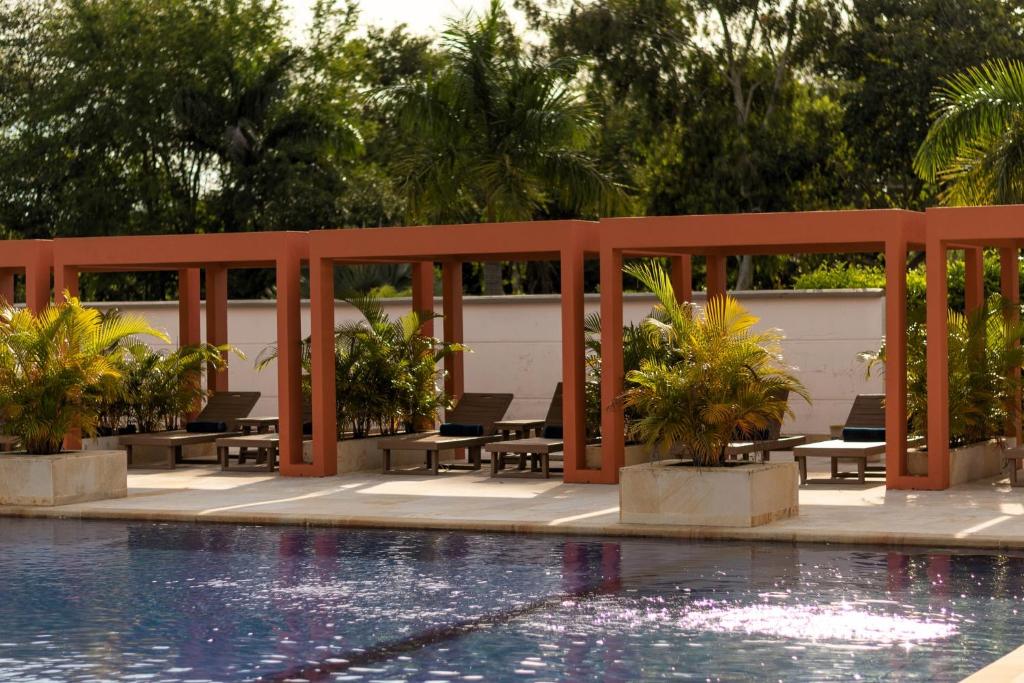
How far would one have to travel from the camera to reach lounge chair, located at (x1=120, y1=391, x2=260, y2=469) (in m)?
20.4

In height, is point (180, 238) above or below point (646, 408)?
above

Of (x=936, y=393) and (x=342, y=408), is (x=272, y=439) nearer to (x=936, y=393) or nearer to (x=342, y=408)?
(x=342, y=408)

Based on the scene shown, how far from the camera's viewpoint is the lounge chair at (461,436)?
1881cm

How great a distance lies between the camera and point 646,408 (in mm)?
14203

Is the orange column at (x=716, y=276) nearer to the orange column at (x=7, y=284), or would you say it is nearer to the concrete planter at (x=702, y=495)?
the concrete planter at (x=702, y=495)

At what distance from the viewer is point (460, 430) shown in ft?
64.2

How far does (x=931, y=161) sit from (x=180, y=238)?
354 inches

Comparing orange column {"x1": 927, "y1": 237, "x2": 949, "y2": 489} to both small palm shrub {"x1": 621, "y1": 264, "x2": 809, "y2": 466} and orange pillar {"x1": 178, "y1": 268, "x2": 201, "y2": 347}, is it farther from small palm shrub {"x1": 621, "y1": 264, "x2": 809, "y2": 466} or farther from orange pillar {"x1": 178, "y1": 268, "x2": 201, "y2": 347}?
orange pillar {"x1": 178, "y1": 268, "x2": 201, "y2": 347}

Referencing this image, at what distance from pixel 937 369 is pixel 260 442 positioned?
25.3 feet

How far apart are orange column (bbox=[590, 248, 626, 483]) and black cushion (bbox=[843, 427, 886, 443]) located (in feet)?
A: 8.77

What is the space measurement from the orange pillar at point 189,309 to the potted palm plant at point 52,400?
5836 millimetres

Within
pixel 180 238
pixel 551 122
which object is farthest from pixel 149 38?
pixel 180 238

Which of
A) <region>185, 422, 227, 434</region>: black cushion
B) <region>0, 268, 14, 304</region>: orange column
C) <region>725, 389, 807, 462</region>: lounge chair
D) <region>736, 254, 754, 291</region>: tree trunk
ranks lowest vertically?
<region>725, 389, 807, 462</region>: lounge chair

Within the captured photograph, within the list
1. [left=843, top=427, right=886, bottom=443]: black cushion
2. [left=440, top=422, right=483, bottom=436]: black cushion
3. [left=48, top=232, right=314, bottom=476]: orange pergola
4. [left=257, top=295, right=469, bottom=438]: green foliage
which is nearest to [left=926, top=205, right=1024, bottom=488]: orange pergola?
[left=843, top=427, right=886, bottom=443]: black cushion
